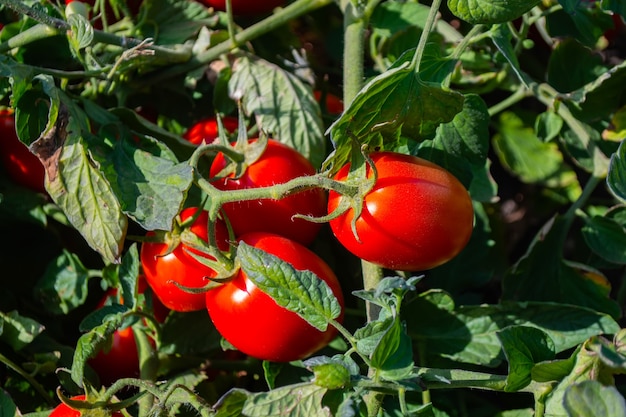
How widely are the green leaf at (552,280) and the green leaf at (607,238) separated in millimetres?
39

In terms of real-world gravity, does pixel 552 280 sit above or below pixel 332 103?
below

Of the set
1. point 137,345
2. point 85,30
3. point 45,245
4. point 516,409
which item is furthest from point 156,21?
point 516,409

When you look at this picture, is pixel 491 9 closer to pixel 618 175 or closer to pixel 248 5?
pixel 618 175

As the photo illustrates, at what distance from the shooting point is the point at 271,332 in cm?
84

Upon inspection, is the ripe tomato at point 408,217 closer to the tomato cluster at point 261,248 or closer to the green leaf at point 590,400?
the tomato cluster at point 261,248

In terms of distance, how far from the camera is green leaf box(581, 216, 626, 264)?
1033 millimetres

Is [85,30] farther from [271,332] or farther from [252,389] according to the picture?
[252,389]

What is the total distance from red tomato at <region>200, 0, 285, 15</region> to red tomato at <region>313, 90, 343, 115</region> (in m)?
0.15

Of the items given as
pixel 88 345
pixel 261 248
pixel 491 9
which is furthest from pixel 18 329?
pixel 491 9

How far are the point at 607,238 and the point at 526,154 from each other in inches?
11.1

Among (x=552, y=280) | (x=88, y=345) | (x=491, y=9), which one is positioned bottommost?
(x=552, y=280)

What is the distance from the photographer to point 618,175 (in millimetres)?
823

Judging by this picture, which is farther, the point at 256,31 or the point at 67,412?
the point at 256,31

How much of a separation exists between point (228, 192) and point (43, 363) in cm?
37
